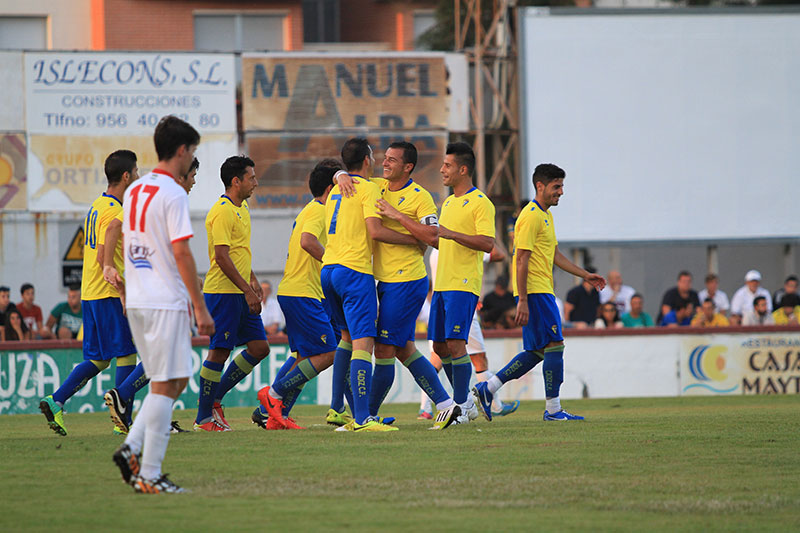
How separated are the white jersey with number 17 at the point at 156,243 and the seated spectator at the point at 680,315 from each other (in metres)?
16.6

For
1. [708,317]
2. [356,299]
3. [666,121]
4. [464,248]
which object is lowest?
[708,317]

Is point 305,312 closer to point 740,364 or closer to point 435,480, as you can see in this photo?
point 435,480

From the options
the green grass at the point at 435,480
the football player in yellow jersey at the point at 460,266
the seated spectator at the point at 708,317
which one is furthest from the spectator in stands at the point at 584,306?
the football player in yellow jersey at the point at 460,266

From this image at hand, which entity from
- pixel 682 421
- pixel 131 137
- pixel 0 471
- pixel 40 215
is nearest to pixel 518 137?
pixel 131 137

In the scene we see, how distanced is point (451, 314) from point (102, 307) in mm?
3191

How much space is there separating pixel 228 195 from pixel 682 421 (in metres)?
4.96

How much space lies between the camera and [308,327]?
446 inches

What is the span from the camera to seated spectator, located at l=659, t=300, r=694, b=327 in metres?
22.6

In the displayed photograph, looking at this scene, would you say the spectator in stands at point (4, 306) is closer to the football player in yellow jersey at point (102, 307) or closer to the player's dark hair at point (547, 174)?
the football player in yellow jersey at point (102, 307)

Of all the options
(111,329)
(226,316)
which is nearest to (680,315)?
(226,316)

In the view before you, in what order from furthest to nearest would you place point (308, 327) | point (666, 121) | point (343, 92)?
point (666, 121)
point (343, 92)
point (308, 327)

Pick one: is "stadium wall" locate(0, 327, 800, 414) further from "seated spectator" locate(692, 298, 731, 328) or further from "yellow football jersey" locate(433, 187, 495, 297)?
"yellow football jersey" locate(433, 187, 495, 297)

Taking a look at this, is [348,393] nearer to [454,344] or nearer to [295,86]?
[454,344]

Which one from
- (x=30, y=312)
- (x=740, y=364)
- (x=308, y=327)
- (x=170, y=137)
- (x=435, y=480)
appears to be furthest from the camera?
(x=30, y=312)
